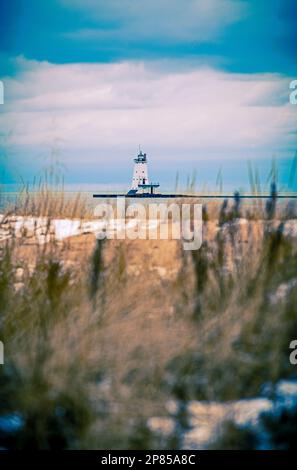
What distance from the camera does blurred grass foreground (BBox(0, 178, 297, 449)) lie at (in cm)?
247

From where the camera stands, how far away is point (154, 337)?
2744 mm

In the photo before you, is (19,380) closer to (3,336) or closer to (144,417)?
(3,336)

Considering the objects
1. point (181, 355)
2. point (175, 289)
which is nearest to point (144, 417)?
point (181, 355)

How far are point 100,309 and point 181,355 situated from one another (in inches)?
18.5

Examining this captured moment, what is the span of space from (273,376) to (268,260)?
0.65 m

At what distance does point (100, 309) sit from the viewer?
2.92 m

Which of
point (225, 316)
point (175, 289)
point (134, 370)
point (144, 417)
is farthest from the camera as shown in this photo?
point (175, 289)

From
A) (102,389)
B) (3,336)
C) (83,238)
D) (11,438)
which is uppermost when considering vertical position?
(83,238)

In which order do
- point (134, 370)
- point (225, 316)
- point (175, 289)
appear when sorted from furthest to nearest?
point (175, 289) → point (225, 316) → point (134, 370)

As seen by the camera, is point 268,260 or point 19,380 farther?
point 268,260

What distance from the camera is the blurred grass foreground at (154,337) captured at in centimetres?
247

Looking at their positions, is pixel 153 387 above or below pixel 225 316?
below

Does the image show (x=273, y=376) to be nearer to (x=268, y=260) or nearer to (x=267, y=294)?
(x=267, y=294)

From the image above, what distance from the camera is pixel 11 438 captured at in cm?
251
